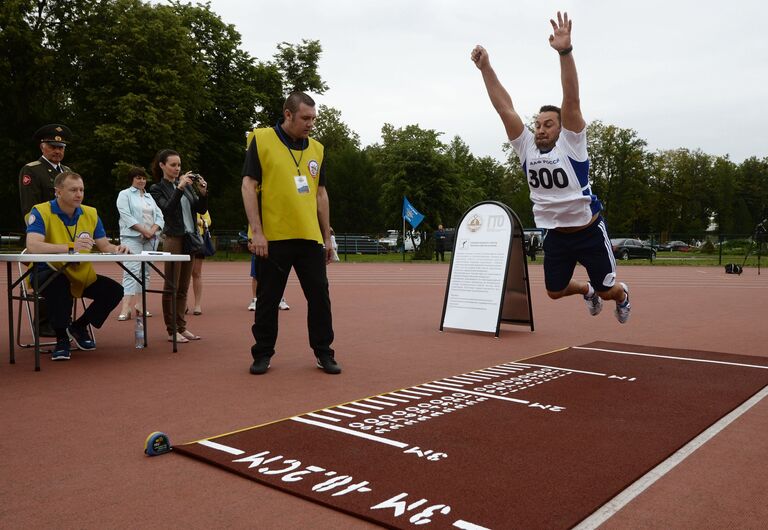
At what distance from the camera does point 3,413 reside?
13.8ft

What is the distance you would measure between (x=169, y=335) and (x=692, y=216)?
77.7 meters

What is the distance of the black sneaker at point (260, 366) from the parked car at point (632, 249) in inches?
1300

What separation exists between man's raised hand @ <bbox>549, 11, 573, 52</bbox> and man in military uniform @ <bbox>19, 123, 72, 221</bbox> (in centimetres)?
493

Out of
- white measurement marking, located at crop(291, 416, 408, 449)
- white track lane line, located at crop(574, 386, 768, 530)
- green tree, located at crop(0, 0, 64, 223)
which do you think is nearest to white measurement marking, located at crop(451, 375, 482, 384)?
white measurement marking, located at crop(291, 416, 408, 449)

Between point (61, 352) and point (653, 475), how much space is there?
5142 millimetres

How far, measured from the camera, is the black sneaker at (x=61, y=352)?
606cm

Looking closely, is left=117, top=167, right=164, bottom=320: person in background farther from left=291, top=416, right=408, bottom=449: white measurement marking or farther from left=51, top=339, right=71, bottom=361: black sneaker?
left=291, top=416, right=408, bottom=449: white measurement marking

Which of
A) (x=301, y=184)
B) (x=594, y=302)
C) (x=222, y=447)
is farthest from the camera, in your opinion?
(x=594, y=302)

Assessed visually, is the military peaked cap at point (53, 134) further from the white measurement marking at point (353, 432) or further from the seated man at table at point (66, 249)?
the white measurement marking at point (353, 432)

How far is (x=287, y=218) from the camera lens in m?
5.48

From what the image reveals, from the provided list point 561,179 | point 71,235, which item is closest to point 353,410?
point 561,179

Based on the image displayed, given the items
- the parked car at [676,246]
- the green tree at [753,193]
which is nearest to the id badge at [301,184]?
the parked car at [676,246]

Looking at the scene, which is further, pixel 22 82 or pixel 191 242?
pixel 22 82

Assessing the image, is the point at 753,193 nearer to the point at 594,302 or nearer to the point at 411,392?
the point at 594,302
